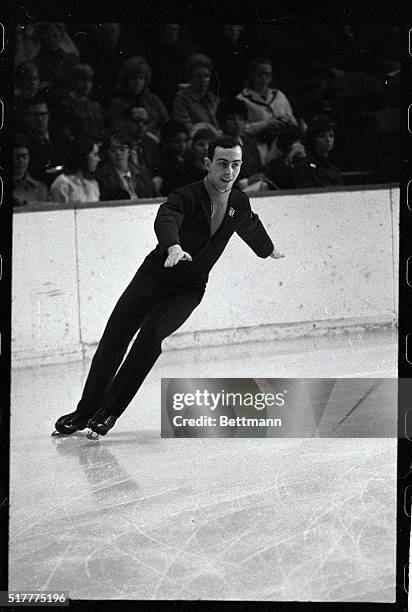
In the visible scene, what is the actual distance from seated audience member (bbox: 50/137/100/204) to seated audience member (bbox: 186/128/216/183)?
0.21m

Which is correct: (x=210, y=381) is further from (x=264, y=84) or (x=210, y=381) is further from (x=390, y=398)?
(x=264, y=84)

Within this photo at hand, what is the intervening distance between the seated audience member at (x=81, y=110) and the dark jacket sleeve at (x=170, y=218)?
0.22 metres

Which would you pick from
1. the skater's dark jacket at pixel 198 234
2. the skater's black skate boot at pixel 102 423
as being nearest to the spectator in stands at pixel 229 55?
the skater's dark jacket at pixel 198 234

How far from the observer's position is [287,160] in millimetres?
3051

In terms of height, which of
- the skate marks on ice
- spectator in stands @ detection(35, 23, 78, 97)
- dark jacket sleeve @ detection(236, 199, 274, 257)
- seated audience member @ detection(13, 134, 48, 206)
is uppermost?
spectator in stands @ detection(35, 23, 78, 97)

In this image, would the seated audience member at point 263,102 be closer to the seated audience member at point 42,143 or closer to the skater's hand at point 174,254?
the skater's hand at point 174,254

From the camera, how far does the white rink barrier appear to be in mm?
3025

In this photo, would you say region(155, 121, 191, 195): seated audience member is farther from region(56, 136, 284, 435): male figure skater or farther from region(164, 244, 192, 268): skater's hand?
region(164, 244, 192, 268): skater's hand

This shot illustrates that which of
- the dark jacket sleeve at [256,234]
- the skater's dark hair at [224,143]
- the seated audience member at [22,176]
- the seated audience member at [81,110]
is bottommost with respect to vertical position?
the dark jacket sleeve at [256,234]

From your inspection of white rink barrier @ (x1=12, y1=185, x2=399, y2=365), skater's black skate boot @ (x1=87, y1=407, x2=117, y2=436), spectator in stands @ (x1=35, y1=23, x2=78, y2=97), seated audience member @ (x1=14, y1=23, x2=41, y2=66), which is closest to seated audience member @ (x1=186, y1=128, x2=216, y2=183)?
white rink barrier @ (x1=12, y1=185, x2=399, y2=365)

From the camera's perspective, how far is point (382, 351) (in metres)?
2.99

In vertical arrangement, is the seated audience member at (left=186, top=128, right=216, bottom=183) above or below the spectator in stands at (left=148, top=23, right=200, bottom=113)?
below

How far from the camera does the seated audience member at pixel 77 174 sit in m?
3.02

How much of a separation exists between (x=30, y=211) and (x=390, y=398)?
921 mm
